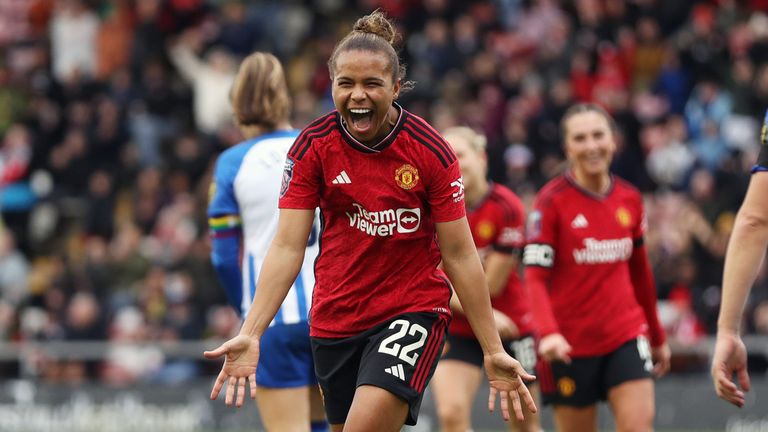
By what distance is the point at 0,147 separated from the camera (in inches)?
777

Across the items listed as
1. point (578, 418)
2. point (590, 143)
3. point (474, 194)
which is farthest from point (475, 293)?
point (474, 194)

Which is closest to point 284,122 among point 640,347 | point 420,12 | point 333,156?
point 333,156

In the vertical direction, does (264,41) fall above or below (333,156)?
above

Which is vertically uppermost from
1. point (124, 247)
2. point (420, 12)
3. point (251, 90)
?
point (420, 12)

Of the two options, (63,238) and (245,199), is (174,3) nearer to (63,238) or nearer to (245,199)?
(63,238)

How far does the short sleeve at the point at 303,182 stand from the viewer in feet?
19.3

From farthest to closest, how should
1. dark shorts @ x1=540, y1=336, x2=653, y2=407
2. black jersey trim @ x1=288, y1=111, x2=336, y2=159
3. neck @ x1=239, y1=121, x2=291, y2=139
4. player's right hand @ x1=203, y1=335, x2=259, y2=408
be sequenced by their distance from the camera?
dark shorts @ x1=540, y1=336, x2=653, y2=407, neck @ x1=239, y1=121, x2=291, y2=139, black jersey trim @ x1=288, y1=111, x2=336, y2=159, player's right hand @ x1=203, y1=335, x2=259, y2=408

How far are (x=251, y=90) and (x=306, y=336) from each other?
1.37m

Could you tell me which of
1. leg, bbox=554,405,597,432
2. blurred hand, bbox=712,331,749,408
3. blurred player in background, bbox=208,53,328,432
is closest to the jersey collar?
blurred player in background, bbox=208,53,328,432

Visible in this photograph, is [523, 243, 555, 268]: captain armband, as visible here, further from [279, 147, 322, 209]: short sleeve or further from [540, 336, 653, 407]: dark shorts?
[279, 147, 322, 209]: short sleeve

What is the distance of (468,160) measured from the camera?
8750 mm

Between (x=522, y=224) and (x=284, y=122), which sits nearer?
(x=284, y=122)

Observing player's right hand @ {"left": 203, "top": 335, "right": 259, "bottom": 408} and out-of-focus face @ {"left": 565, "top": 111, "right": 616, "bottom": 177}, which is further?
out-of-focus face @ {"left": 565, "top": 111, "right": 616, "bottom": 177}

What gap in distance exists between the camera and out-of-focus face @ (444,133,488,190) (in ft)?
28.6
